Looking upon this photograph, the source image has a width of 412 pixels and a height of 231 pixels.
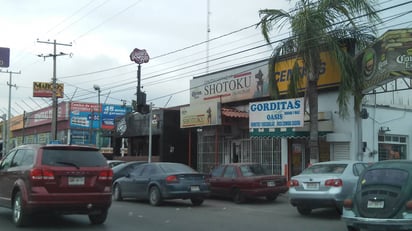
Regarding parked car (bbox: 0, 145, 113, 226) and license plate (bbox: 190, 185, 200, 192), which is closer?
parked car (bbox: 0, 145, 113, 226)

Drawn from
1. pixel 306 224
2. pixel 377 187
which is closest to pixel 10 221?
pixel 306 224

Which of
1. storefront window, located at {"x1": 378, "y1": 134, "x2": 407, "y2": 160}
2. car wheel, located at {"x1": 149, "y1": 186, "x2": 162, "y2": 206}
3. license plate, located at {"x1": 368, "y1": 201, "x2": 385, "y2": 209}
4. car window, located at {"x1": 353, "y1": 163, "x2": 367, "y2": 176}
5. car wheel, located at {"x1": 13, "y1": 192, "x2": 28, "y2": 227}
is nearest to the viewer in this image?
license plate, located at {"x1": 368, "y1": 201, "x2": 385, "y2": 209}

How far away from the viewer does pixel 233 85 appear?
27469mm

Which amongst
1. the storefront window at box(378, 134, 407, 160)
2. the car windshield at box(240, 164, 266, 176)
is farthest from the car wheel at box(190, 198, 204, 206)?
the storefront window at box(378, 134, 407, 160)

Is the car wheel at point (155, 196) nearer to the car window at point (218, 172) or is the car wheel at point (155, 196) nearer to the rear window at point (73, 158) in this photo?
the car window at point (218, 172)

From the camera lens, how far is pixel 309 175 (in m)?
14.2

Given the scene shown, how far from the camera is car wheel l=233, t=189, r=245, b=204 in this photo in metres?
18.1

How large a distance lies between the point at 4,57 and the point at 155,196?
26.8 m

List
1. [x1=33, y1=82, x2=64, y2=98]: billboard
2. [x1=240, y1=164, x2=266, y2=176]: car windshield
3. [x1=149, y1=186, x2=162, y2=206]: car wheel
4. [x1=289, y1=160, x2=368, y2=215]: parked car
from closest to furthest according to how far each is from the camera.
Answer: [x1=289, y1=160, x2=368, y2=215]: parked car → [x1=149, y1=186, x2=162, y2=206]: car wheel → [x1=240, y1=164, x2=266, y2=176]: car windshield → [x1=33, y1=82, x2=64, y2=98]: billboard

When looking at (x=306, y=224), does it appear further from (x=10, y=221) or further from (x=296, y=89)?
(x=296, y=89)

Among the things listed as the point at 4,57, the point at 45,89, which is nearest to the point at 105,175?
the point at 4,57

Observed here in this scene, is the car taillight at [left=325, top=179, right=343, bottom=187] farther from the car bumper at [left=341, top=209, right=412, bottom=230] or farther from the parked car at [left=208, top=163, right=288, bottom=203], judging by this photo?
the parked car at [left=208, top=163, right=288, bottom=203]

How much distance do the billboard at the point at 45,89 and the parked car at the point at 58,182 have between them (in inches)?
1497

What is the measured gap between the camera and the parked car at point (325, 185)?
528 inches
